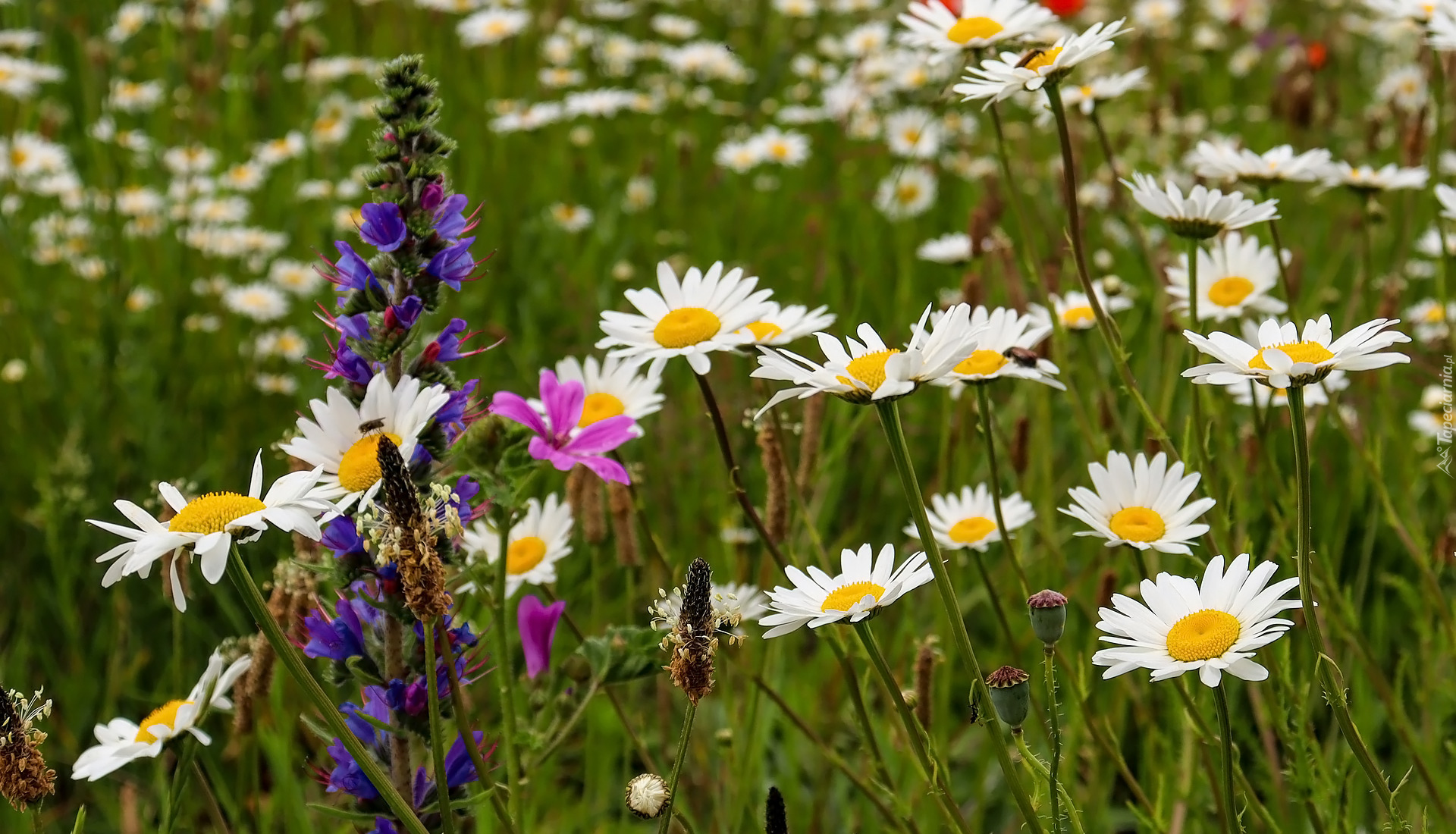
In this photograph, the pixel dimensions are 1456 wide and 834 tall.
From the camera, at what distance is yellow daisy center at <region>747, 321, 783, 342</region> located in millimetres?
1475

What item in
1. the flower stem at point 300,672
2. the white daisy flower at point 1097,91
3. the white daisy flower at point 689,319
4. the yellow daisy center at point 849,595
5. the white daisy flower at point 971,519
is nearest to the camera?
the flower stem at point 300,672

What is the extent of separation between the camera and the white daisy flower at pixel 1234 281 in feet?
6.05

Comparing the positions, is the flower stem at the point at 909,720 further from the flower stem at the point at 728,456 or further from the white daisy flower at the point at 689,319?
the white daisy flower at the point at 689,319

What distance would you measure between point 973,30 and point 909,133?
253cm

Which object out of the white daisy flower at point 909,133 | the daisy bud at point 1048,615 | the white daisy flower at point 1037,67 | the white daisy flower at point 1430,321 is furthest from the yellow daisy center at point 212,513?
the white daisy flower at point 909,133

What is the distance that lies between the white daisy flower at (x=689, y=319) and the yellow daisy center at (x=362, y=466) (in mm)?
340

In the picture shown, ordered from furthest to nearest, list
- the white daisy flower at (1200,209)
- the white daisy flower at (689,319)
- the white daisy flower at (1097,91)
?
the white daisy flower at (1097,91) → the white daisy flower at (1200,209) → the white daisy flower at (689,319)

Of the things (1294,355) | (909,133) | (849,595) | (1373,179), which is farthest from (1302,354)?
(909,133)

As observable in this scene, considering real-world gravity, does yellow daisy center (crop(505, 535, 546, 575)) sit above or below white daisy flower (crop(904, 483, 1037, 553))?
above

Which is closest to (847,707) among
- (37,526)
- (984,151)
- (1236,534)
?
(1236,534)

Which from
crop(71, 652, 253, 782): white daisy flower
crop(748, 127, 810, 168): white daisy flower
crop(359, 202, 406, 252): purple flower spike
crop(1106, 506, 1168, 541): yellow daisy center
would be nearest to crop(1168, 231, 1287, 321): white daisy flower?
crop(1106, 506, 1168, 541): yellow daisy center

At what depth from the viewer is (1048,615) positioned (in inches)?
44.2

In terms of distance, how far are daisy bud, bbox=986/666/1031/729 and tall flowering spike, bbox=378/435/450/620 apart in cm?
50

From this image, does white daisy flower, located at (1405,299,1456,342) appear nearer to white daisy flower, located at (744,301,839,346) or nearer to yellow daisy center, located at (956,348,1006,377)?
yellow daisy center, located at (956,348,1006,377)
